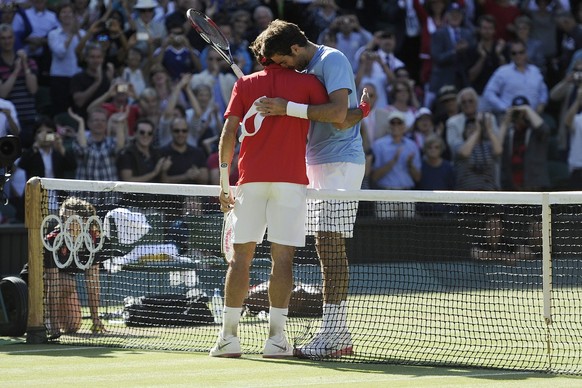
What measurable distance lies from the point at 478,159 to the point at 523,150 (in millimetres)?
950

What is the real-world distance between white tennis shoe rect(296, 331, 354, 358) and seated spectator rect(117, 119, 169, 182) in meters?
7.72

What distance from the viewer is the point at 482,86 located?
65.1ft

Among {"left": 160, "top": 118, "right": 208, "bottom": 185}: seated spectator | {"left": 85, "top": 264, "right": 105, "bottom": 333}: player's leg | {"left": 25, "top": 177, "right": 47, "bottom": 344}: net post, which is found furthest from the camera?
{"left": 160, "top": 118, "right": 208, "bottom": 185}: seated spectator

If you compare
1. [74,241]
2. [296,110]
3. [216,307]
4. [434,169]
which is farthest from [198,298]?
[434,169]

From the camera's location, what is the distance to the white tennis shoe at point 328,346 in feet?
28.8

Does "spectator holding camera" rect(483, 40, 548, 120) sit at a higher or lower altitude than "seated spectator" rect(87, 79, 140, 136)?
higher

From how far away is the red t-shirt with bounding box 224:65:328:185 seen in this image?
8688 millimetres

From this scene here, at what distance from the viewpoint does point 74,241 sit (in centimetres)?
1004

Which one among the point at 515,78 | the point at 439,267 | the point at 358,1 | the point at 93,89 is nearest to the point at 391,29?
the point at 358,1

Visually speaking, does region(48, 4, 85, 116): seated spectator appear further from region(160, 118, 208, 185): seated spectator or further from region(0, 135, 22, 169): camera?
region(0, 135, 22, 169): camera

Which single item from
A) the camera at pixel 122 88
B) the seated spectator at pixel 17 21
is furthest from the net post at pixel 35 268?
the seated spectator at pixel 17 21

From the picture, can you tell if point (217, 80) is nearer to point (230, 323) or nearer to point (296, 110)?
point (296, 110)

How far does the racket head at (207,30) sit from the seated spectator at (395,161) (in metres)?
7.50

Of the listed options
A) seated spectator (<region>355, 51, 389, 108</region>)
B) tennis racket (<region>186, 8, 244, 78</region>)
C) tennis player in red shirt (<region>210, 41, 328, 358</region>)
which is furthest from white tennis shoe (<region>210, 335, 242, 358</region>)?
seated spectator (<region>355, 51, 389, 108</region>)
